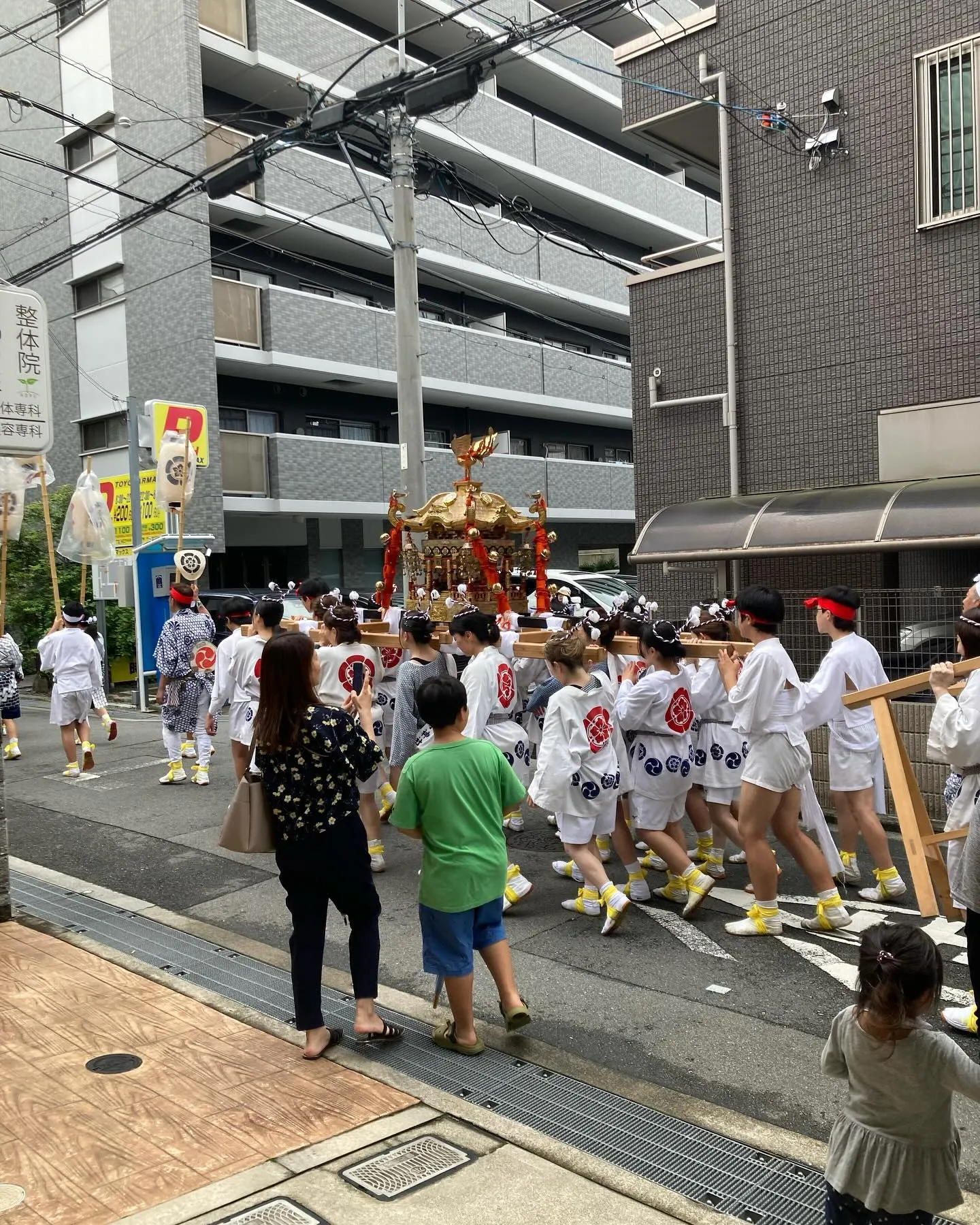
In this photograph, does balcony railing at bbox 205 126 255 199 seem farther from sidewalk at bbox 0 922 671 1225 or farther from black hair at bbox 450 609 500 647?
sidewalk at bbox 0 922 671 1225

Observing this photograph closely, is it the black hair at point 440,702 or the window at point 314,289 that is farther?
the window at point 314,289

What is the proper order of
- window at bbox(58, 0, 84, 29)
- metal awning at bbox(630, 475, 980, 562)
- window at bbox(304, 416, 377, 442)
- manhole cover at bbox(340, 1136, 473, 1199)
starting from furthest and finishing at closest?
window at bbox(304, 416, 377, 442) → window at bbox(58, 0, 84, 29) → metal awning at bbox(630, 475, 980, 562) → manhole cover at bbox(340, 1136, 473, 1199)

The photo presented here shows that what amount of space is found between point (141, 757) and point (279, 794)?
28.1ft

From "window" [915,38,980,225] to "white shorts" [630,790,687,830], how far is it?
20.7 feet

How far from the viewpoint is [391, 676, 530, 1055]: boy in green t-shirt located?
171 inches

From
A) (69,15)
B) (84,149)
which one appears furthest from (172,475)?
(69,15)

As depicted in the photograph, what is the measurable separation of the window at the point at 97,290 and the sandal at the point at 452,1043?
19550 mm

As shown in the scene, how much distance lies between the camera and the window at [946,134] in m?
9.38

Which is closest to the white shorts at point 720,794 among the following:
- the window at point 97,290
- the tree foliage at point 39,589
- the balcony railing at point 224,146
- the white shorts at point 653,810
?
the white shorts at point 653,810

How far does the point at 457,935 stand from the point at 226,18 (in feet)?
67.5

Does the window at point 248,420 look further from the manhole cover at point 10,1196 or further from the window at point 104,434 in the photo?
the manhole cover at point 10,1196

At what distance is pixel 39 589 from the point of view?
1878cm

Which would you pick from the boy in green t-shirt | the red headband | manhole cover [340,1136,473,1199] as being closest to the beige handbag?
the boy in green t-shirt

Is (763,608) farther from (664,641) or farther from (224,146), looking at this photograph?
(224,146)
